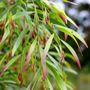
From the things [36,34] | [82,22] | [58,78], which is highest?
[36,34]

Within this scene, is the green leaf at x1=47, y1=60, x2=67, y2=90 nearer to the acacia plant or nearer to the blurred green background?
the acacia plant

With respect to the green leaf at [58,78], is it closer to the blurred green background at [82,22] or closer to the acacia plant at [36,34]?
the acacia plant at [36,34]

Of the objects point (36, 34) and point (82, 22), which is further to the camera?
point (82, 22)

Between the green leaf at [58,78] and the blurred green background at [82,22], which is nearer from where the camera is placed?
the green leaf at [58,78]

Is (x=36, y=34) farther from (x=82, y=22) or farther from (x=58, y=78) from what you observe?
(x=82, y=22)

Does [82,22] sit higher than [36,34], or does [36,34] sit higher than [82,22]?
[36,34]

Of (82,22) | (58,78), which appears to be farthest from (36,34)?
(82,22)

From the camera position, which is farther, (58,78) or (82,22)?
(82,22)

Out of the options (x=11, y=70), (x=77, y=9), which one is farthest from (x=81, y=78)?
(x=11, y=70)

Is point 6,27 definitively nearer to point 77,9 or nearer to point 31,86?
point 31,86

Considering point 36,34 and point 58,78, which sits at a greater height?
point 36,34

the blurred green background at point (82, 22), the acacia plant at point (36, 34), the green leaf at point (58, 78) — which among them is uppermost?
the acacia plant at point (36, 34)

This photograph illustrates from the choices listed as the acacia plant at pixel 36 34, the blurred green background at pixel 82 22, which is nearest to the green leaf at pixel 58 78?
the acacia plant at pixel 36 34

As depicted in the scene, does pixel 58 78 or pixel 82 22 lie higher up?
pixel 58 78
